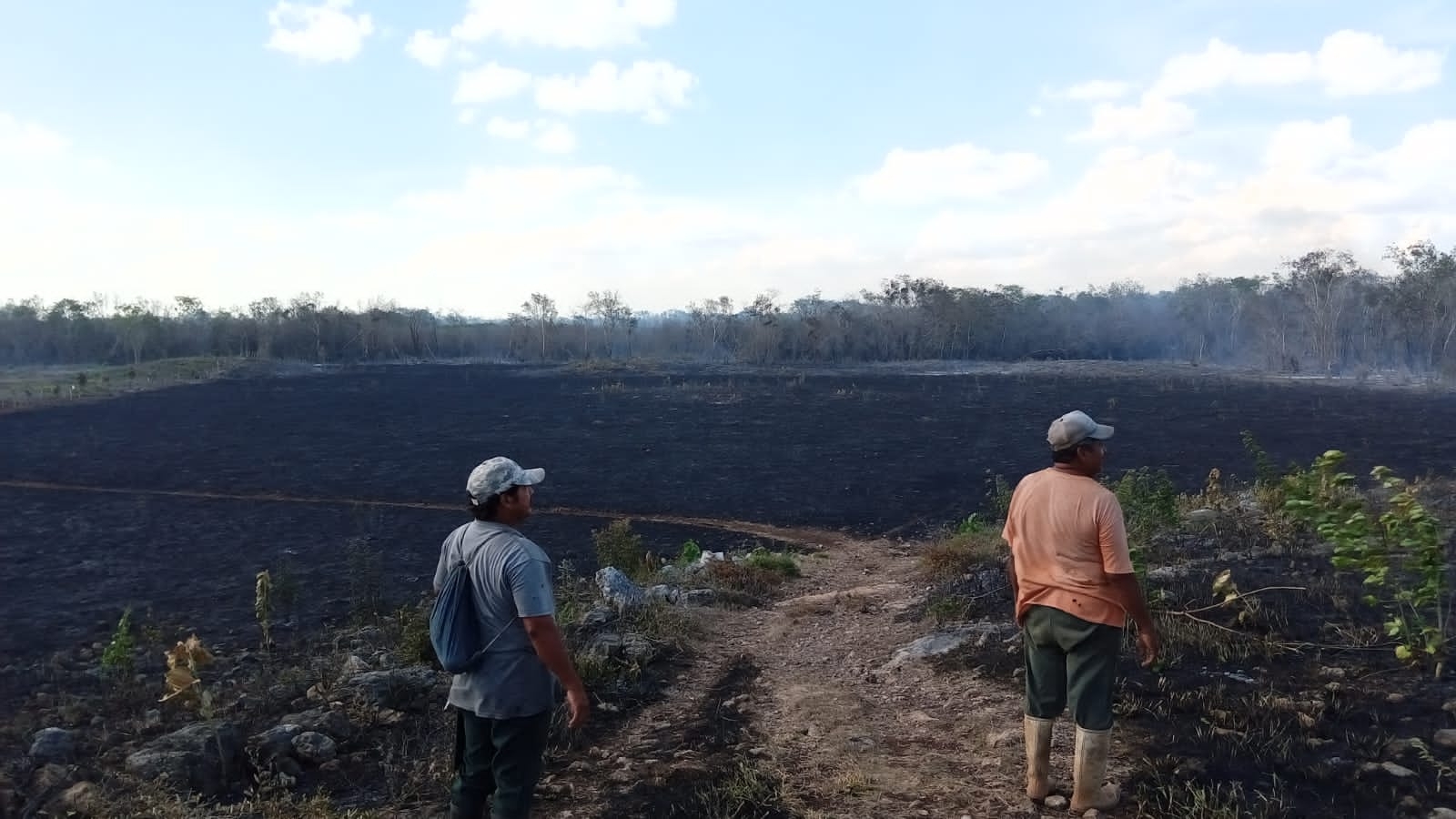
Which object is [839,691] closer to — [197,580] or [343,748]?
[343,748]

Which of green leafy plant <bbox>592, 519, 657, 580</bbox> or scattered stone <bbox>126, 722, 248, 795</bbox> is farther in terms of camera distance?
green leafy plant <bbox>592, 519, 657, 580</bbox>

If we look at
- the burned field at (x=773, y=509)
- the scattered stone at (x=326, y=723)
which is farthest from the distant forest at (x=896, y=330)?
the scattered stone at (x=326, y=723)

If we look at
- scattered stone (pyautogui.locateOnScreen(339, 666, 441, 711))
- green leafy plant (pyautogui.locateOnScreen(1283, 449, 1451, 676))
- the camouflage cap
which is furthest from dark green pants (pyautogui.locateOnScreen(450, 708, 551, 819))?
green leafy plant (pyautogui.locateOnScreen(1283, 449, 1451, 676))

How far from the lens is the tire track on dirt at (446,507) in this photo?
1166 cm

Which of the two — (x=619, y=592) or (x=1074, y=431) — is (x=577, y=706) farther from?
(x=619, y=592)

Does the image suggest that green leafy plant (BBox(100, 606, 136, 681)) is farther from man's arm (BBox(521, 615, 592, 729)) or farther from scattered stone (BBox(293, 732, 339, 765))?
man's arm (BBox(521, 615, 592, 729))

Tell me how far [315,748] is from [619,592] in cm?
287

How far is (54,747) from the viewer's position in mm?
4707

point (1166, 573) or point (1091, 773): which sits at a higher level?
point (1091, 773)

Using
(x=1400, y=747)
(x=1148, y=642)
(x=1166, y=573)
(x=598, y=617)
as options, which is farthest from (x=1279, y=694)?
(x=598, y=617)

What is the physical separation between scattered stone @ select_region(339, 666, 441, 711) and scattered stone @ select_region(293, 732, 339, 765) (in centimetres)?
45

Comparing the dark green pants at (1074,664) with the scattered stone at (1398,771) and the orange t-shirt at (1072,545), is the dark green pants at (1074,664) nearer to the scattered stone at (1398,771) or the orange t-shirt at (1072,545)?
the orange t-shirt at (1072,545)

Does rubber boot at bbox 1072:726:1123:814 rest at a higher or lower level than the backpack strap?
lower

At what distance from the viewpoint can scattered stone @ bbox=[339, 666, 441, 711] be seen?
15.3ft
